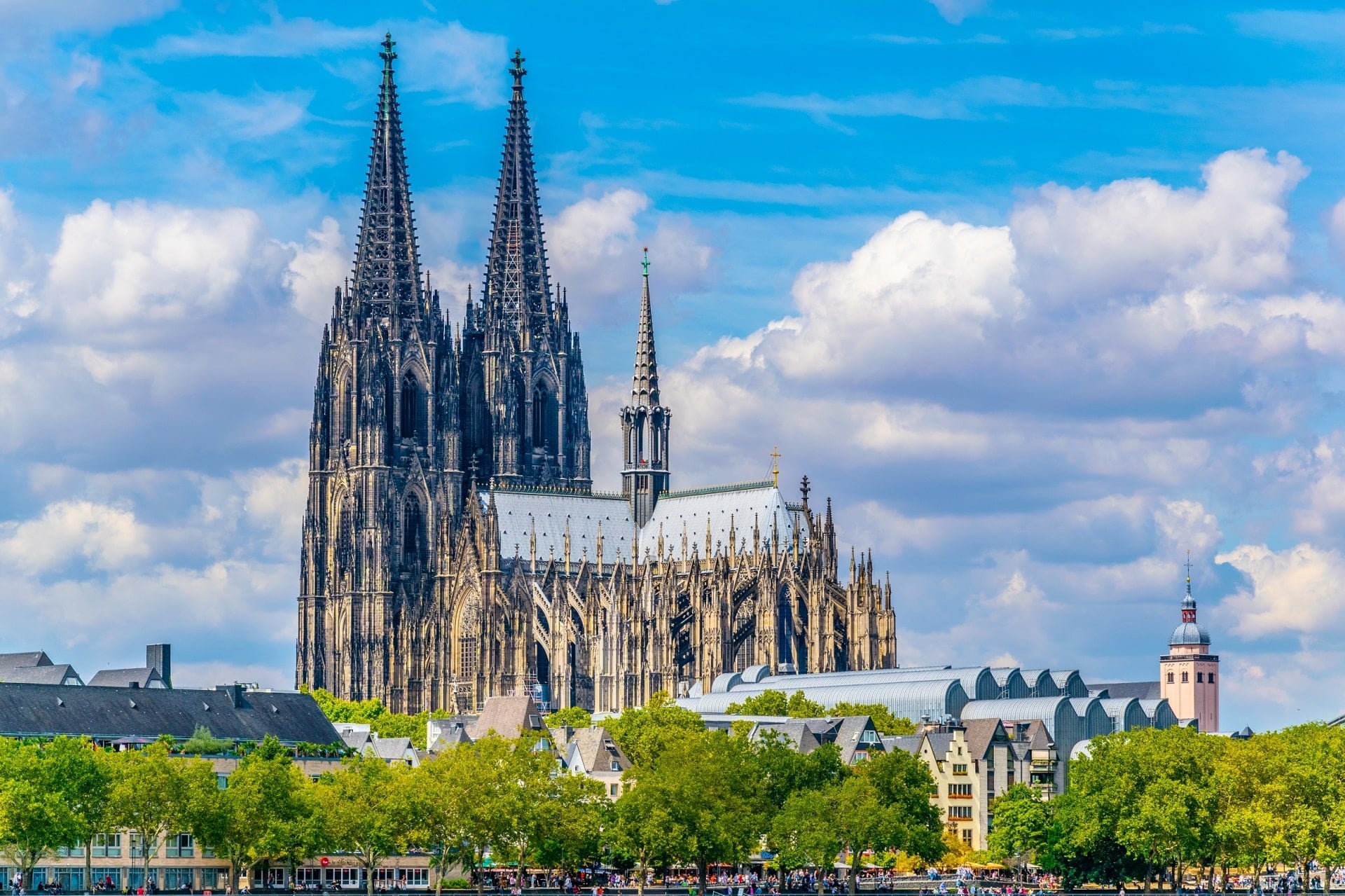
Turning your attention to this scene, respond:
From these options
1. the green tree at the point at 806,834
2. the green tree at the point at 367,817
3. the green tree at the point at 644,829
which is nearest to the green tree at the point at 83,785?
the green tree at the point at 367,817

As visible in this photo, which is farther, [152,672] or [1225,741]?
[152,672]

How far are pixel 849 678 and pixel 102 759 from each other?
7846 cm

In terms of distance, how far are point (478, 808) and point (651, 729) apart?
102ft

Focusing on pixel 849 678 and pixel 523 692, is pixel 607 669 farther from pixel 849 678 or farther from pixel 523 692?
pixel 849 678

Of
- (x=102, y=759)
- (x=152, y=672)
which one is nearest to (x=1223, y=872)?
(x=102, y=759)

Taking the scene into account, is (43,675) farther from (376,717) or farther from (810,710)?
(810,710)

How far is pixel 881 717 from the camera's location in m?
166

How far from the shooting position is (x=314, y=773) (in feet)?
449

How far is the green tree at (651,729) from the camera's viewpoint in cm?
14712

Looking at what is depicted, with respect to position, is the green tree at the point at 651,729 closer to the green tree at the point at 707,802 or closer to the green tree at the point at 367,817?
the green tree at the point at 707,802

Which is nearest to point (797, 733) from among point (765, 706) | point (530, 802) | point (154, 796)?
point (765, 706)

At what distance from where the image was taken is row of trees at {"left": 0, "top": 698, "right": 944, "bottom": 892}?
114750mm

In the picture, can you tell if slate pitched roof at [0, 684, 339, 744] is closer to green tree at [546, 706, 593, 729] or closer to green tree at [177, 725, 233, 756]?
green tree at [177, 725, 233, 756]

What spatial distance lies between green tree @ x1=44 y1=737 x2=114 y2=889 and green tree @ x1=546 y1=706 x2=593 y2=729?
67.0 meters
